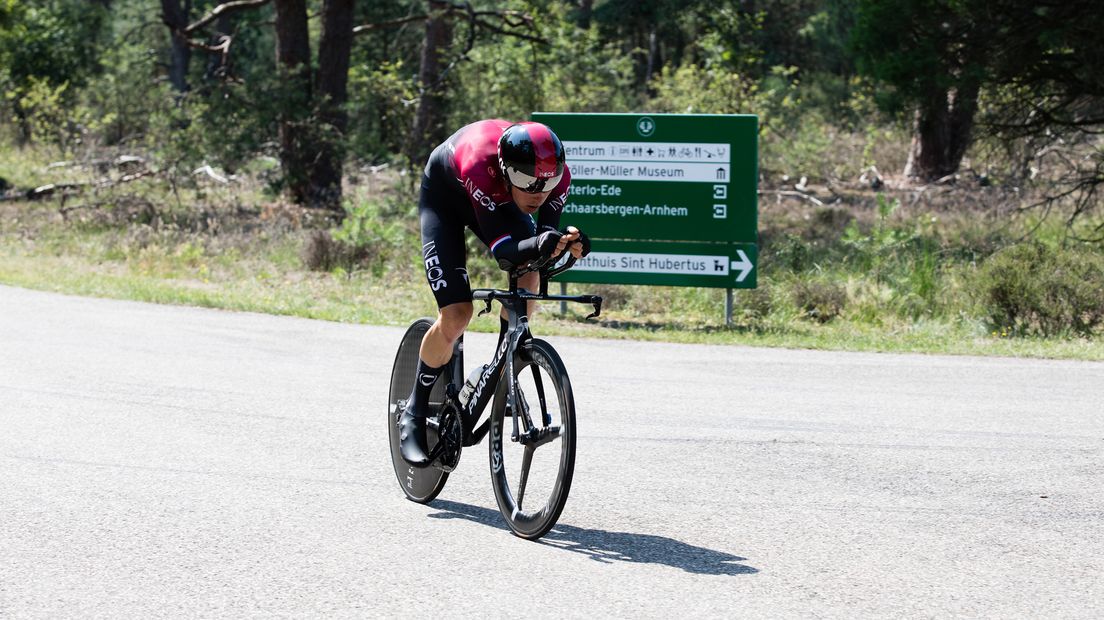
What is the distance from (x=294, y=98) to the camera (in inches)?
853

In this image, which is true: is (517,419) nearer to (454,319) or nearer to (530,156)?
(454,319)

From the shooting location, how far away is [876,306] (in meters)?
14.5

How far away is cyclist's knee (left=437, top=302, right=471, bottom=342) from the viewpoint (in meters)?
5.98

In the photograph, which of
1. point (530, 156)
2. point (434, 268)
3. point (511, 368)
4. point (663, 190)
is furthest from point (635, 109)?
point (530, 156)

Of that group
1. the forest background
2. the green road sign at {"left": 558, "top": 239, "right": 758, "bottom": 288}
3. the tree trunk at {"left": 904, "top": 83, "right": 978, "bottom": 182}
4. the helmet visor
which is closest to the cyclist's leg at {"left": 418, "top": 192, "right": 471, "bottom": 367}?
the helmet visor

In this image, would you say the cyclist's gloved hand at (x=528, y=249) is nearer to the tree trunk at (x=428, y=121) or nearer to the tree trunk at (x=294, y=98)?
the tree trunk at (x=428, y=121)

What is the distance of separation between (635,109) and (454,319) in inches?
900

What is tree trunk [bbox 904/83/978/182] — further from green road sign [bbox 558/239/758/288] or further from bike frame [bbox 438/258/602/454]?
bike frame [bbox 438/258/602/454]

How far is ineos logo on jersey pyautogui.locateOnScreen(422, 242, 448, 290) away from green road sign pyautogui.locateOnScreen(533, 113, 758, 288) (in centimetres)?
788

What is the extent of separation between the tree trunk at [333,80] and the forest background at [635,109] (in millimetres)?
39

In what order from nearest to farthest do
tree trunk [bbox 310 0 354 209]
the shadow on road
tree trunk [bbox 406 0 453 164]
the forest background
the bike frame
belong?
the shadow on road < the bike frame < the forest background < tree trunk [bbox 406 0 453 164] < tree trunk [bbox 310 0 354 209]

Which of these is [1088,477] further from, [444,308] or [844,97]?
[844,97]

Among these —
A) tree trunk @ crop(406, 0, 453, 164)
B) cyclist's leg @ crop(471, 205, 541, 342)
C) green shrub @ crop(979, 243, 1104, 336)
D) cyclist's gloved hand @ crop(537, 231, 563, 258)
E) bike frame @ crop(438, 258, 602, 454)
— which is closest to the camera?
cyclist's gloved hand @ crop(537, 231, 563, 258)

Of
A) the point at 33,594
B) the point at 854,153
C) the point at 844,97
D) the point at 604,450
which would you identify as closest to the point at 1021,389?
the point at 604,450
